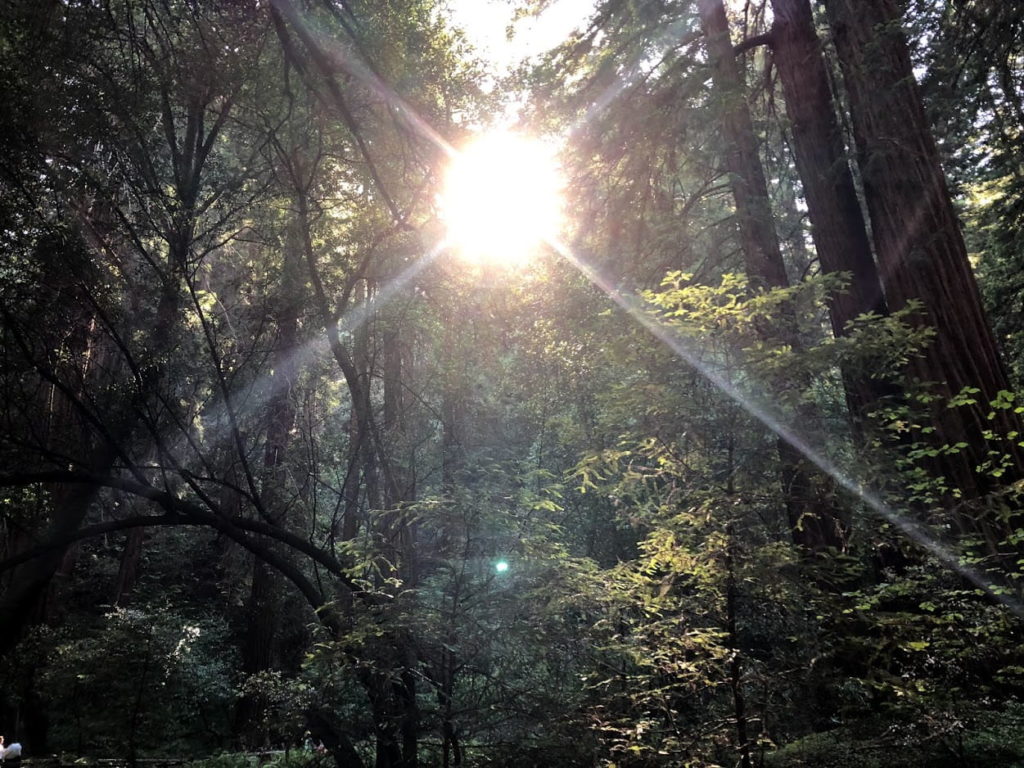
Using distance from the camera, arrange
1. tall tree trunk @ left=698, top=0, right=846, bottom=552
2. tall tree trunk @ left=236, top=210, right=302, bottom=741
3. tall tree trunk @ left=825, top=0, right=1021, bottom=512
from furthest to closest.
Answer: tall tree trunk @ left=236, top=210, right=302, bottom=741, tall tree trunk @ left=698, top=0, right=846, bottom=552, tall tree trunk @ left=825, top=0, right=1021, bottom=512

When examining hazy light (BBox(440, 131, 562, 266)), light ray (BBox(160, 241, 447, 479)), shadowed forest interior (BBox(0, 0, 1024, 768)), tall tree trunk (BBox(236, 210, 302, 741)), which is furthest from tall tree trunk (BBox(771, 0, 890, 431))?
tall tree trunk (BBox(236, 210, 302, 741))

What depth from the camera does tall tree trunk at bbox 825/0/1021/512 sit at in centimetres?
484

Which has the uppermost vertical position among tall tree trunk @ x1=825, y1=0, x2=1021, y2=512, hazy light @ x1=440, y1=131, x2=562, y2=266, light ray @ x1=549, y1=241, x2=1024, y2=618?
hazy light @ x1=440, y1=131, x2=562, y2=266

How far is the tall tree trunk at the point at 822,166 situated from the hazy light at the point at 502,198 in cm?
299

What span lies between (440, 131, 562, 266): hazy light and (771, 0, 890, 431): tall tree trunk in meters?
2.99

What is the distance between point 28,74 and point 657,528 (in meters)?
6.22

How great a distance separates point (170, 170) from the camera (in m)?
10.5

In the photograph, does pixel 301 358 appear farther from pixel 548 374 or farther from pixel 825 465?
pixel 825 465

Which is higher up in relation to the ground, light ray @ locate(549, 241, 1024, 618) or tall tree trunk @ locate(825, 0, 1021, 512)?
tall tree trunk @ locate(825, 0, 1021, 512)

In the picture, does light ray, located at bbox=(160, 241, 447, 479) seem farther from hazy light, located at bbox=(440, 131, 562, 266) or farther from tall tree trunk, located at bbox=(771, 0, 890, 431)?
tall tree trunk, located at bbox=(771, 0, 890, 431)

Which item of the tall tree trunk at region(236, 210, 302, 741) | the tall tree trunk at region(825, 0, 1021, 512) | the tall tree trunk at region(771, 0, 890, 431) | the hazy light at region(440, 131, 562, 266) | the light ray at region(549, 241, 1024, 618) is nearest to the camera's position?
the light ray at region(549, 241, 1024, 618)

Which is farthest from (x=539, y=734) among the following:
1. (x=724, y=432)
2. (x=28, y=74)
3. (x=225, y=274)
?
(x=225, y=274)

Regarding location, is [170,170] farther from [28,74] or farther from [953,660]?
[953,660]

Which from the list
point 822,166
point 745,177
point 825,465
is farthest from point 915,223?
point 825,465
